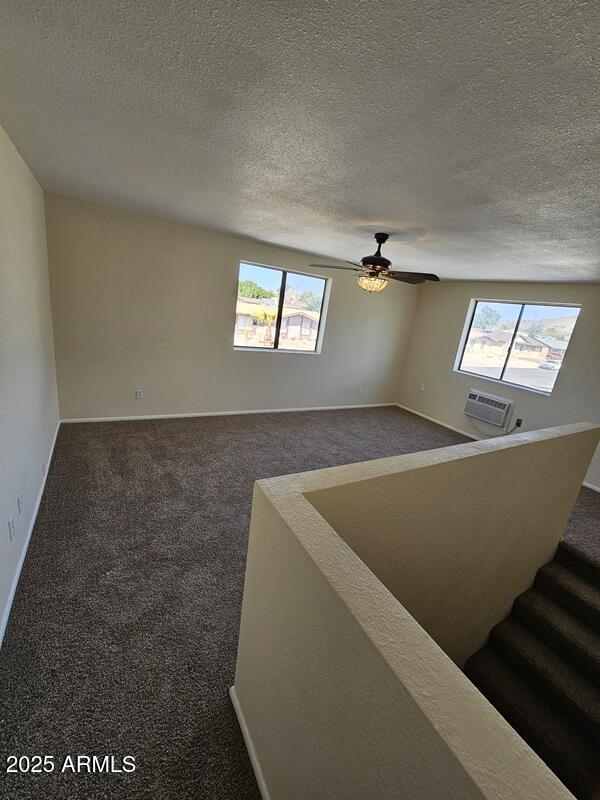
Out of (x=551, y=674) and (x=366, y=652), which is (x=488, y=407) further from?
(x=366, y=652)

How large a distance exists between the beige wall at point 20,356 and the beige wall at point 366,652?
55.6 inches

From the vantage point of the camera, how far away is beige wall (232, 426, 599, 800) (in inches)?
22.3

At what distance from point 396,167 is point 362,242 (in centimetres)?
193

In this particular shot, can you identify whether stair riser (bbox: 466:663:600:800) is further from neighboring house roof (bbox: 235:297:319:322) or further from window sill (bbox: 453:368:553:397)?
neighboring house roof (bbox: 235:297:319:322)

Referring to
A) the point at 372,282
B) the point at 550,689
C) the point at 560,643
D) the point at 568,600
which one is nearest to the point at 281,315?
the point at 372,282

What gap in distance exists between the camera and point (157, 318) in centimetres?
410

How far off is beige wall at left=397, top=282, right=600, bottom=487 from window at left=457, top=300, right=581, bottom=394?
12 cm

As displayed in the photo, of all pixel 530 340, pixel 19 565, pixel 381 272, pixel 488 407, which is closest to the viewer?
pixel 19 565

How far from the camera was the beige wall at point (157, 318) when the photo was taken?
3.59 meters

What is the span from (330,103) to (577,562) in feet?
11.6

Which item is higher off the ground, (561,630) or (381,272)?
(381,272)

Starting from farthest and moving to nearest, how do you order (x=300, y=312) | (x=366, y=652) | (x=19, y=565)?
1. (x=300, y=312)
2. (x=19, y=565)
3. (x=366, y=652)

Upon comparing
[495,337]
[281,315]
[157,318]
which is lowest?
[157,318]

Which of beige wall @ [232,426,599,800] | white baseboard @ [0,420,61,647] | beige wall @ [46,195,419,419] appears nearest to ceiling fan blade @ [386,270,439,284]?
beige wall @ [232,426,599,800]
